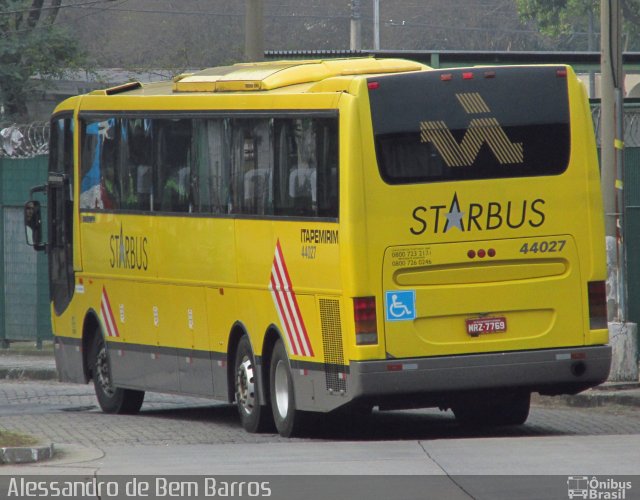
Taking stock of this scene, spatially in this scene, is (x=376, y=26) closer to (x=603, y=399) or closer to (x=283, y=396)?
(x=603, y=399)

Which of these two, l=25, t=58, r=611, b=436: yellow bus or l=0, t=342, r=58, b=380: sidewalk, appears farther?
l=0, t=342, r=58, b=380: sidewalk

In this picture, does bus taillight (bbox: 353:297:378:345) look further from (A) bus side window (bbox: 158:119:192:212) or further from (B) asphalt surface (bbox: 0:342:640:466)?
(A) bus side window (bbox: 158:119:192:212)

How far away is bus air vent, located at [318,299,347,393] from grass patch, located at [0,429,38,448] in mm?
2365

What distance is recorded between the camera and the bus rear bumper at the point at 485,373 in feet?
41.7

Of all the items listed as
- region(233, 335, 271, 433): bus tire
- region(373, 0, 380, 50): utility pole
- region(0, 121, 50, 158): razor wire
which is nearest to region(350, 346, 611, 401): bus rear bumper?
region(233, 335, 271, 433): bus tire

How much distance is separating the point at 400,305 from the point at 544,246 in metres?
1.34

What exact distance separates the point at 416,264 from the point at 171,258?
3598 mm

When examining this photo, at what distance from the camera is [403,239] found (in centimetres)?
1289

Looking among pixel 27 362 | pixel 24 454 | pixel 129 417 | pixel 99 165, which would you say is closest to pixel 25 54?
pixel 27 362

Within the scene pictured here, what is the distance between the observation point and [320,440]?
Result: 13.7m

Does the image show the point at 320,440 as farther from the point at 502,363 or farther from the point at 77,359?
the point at 77,359
